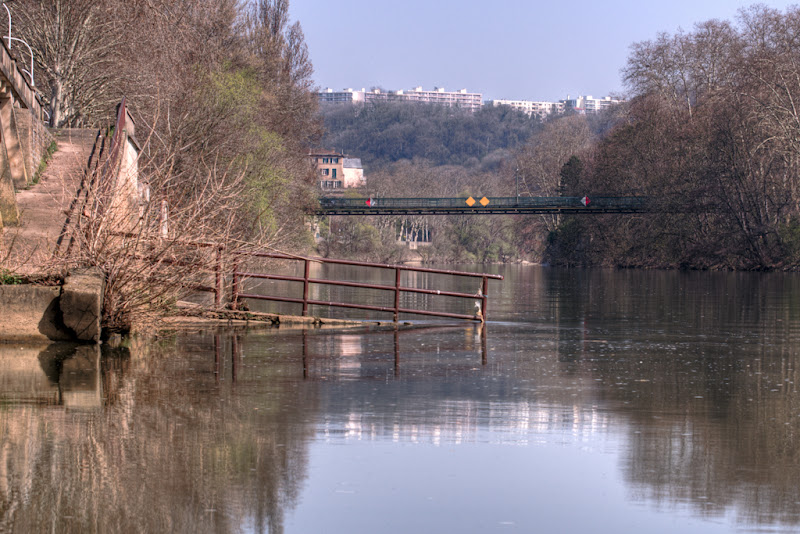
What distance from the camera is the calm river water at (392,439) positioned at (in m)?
7.60

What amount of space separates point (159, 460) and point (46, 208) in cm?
1785

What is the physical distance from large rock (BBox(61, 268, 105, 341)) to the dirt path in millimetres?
976

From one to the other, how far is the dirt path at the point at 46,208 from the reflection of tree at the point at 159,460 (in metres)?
5.42

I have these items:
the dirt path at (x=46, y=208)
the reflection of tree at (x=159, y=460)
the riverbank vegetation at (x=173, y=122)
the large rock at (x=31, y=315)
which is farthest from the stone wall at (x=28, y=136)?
the reflection of tree at (x=159, y=460)

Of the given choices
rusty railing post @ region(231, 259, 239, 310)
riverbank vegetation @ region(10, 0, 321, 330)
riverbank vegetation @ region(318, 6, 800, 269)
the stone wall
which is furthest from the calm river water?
riverbank vegetation @ region(318, 6, 800, 269)

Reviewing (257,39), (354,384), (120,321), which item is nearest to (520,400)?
(354,384)

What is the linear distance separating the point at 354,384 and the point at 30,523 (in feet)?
22.1

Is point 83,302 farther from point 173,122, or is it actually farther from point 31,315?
point 173,122

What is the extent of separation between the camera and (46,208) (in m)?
25.3

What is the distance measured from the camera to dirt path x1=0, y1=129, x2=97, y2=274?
57.9 ft

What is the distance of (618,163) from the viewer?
9850cm

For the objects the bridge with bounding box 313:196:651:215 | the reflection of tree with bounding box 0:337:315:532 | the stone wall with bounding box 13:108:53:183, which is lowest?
the reflection of tree with bounding box 0:337:315:532

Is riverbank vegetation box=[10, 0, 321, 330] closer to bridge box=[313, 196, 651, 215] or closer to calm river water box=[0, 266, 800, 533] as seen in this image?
calm river water box=[0, 266, 800, 533]

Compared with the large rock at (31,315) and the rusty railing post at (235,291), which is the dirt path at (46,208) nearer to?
the large rock at (31,315)
